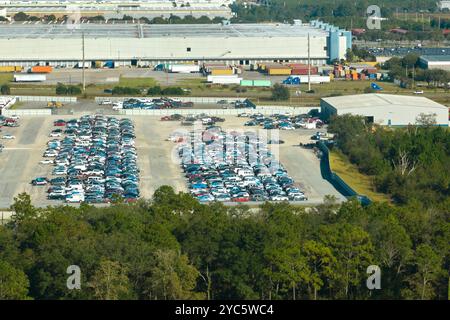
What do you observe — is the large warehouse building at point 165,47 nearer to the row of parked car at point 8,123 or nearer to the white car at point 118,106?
the white car at point 118,106

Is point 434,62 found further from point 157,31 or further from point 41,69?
point 41,69

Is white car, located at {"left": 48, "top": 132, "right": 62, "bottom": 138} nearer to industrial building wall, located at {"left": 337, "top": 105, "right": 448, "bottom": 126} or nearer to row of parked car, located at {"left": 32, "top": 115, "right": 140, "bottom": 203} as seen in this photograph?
row of parked car, located at {"left": 32, "top": 115, "right": 140, "bottom": 203}

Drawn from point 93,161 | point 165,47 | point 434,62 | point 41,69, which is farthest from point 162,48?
point 93,161

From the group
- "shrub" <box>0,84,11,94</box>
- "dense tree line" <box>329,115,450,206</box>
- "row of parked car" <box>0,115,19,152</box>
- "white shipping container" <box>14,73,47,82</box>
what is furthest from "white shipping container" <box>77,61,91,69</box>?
"dense tree line" <box>329,115,450,206</box>
